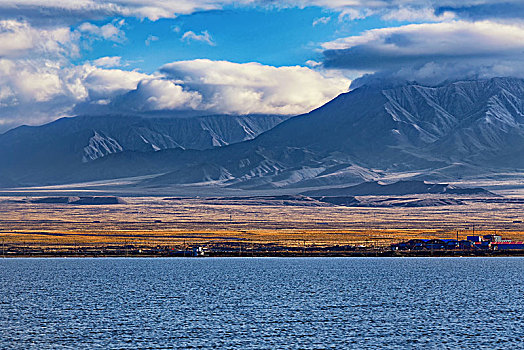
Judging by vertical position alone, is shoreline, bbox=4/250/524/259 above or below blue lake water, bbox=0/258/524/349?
above

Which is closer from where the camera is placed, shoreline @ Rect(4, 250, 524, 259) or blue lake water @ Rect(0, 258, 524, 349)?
blue lake water @ Rect(0, 258, 524, 349)

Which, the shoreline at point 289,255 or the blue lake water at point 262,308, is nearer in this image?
the blue lake water at point 262,308

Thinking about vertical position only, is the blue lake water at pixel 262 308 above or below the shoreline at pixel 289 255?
below

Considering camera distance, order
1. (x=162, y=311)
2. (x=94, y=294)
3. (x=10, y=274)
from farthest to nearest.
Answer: (x=10, y=274)
(x=94, y=294)
(x=162, y=311)

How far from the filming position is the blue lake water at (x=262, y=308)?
68250 mm

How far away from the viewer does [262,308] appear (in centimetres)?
8888

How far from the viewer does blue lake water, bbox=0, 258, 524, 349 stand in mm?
68250

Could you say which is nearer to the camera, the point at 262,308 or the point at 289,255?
the point at 262,308

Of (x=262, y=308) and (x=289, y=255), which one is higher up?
(x=289, y=255)

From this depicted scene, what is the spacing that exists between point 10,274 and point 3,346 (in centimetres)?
7739

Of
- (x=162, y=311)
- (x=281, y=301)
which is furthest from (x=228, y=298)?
(x=162, y=311)

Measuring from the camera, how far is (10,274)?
457 feet

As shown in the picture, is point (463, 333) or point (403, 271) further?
point (403, 271)

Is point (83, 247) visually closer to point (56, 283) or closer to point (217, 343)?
point (56, 283)
